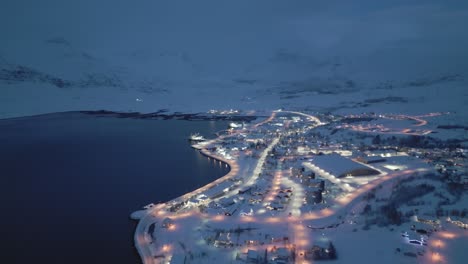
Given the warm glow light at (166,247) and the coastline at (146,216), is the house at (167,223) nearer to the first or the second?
the coastline at (146,216)

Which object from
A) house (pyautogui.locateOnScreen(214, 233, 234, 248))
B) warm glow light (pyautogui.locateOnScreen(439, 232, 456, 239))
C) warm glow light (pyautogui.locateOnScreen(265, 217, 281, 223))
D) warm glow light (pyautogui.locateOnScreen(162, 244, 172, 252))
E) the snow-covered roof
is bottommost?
warm glow light (pyautogui.locateOnScreen(162, 244, 172, 252))

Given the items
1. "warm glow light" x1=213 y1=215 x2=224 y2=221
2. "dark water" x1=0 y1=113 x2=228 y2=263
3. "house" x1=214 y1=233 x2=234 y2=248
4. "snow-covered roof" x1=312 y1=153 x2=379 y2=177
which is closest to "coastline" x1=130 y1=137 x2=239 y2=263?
"dark water" x1=0 y1=113 x2=228 y2=263

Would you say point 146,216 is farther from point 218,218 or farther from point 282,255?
point 282,255

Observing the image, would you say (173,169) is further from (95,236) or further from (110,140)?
(110,140)

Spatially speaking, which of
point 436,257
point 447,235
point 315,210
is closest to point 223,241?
point 315,210

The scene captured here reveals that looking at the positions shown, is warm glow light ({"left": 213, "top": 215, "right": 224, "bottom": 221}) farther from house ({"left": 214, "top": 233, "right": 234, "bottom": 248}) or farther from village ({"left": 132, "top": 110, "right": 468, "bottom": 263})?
house ({"left": 214, "top": 233, "right": 234, "bottom": 248})

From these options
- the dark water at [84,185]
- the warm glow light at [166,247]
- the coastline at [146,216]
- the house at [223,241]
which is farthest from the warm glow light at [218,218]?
the dark water at [84,185]
